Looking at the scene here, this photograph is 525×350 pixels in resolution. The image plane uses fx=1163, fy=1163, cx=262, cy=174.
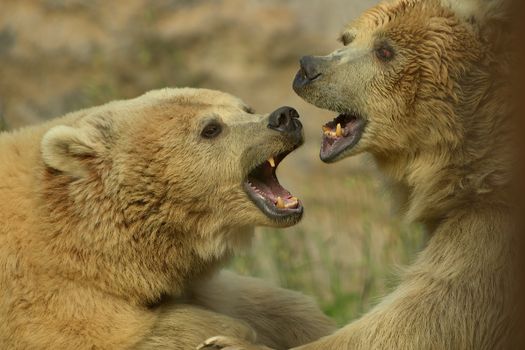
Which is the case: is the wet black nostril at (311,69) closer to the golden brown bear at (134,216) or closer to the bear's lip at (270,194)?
the golden brown bear at (134,216)

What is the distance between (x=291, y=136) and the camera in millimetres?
6094

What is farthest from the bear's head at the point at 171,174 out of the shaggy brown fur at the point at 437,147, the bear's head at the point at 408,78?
the shaggy brown fur at the point at 437,147

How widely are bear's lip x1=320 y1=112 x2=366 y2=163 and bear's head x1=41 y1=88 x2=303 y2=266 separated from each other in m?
0.17

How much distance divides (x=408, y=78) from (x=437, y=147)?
38cm

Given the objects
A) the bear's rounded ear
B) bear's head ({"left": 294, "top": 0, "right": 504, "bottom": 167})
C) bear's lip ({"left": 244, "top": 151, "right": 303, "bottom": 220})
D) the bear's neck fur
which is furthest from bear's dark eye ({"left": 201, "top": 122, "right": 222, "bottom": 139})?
the bear's neck fur

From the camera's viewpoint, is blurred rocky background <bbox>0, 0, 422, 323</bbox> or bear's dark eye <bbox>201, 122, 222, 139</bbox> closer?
bear's dark eye <bbox>201, 122, 222, 139</bbox>

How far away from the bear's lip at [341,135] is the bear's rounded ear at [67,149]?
121 cm

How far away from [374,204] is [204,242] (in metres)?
3.59

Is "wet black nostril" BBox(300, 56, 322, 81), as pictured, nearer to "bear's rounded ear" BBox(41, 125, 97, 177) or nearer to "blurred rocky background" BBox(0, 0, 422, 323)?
"bear's rounded ear" BBox(41, 125, 97, 177)

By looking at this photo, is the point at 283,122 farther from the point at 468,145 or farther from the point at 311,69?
the point at 468,145

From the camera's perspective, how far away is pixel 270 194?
616 cm

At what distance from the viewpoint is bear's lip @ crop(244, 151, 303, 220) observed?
6.03 meters

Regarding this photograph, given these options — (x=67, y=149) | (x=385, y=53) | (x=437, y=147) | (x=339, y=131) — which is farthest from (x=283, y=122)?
(x=67, y=149)

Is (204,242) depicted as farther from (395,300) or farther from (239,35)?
(239,35)
